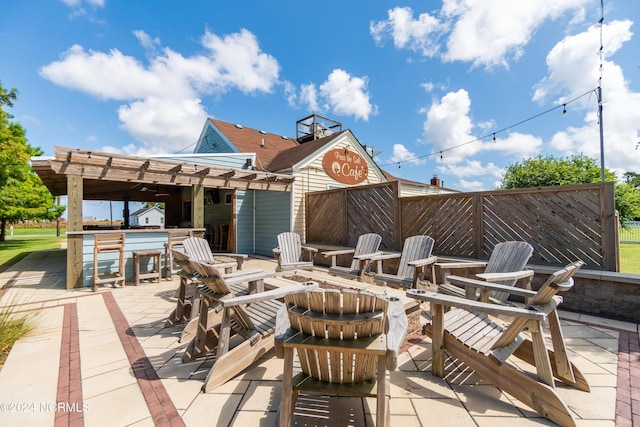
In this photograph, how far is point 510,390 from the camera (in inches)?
70.4

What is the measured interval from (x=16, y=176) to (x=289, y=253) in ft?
48.2

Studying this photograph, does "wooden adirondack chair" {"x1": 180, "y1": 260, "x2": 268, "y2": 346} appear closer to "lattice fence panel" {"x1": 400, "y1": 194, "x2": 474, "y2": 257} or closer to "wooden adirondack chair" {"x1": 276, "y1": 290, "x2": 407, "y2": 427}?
"wooden adirondack chair" {"x1": 276, "y1": 290, "x2": 407, "y2": 427}

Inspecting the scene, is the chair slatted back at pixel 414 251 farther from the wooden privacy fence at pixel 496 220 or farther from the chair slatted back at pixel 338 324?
the chair slatted back at pixel 338 324

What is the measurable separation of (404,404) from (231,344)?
6.00 ft

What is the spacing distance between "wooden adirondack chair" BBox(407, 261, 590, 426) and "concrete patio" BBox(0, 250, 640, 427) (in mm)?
119

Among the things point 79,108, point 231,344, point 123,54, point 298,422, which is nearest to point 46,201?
point 79,108

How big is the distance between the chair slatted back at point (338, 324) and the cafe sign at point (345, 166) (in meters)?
7.92

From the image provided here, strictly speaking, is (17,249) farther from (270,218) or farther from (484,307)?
(484,307)

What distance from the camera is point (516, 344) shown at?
1.94 meters

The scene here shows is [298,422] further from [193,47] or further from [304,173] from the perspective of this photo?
[193,47]

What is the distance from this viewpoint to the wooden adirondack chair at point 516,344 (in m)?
1.70

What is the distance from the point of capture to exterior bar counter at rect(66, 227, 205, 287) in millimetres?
5242

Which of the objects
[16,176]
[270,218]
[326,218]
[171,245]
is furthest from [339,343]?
[16,176]

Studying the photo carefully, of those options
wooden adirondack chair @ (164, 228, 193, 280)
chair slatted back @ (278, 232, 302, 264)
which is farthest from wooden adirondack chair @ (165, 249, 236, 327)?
wooden adirondack chair @ (164, 228, 193, 280)
